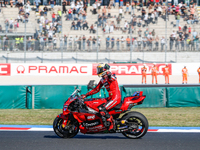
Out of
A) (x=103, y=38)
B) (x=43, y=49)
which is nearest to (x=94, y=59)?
(x=103, y=38)

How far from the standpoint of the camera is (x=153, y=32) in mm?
30875

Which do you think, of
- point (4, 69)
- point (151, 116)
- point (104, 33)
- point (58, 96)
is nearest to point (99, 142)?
point (151, 116)

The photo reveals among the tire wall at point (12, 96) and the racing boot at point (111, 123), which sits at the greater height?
the racing boot at point (111, 123)

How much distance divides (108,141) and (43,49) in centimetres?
2179

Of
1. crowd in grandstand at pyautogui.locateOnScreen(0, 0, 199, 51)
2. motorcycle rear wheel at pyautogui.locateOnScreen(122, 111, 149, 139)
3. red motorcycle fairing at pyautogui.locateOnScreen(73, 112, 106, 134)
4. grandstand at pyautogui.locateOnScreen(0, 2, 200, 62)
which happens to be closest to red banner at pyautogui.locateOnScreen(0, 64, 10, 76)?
grandstand at pyautogui.locateOnScreen(0, 2, 200, 62)

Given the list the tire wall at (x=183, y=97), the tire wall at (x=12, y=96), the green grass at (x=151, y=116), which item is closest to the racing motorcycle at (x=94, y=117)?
the green grass at (x=151, y=116)

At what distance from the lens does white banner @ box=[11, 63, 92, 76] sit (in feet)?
89.6

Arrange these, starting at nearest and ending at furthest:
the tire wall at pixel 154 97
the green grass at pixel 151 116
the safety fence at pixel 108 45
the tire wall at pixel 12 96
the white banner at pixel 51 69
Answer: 1. the green grass at pixel 151 116
2. the tire wall at pixel 12 96
3. the tire wall at pixel 154 97
4. the white banner at pixel 51 69
5. the safety fence at pixel 108 45

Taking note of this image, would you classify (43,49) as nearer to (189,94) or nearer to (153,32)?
(153,32)

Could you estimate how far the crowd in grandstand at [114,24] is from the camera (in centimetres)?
2867

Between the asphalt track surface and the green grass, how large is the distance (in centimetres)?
240

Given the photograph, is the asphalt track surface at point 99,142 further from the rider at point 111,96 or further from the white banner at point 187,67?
the white banner at point 187,67

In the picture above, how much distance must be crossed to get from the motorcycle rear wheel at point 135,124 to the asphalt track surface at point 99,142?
0.13 meters

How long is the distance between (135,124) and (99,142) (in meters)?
0.83
